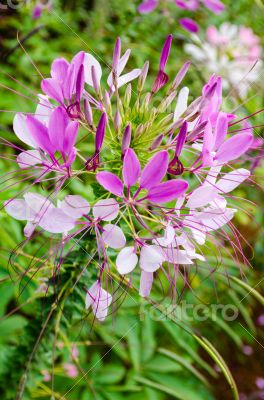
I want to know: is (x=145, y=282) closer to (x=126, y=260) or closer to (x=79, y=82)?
(x=126, y=260)

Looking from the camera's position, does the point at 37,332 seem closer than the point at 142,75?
No

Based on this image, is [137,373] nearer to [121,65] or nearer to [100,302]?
[100,302]

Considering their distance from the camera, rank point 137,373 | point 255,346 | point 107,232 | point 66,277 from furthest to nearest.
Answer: point 255,346 < point 137,373 < point 66,277 < point 107,232

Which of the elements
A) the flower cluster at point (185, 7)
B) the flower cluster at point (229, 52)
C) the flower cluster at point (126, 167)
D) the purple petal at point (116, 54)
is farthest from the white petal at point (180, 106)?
the flower cluster at point (229, 52)

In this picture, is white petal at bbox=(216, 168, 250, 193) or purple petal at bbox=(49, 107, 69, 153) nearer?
purple petal at bbox=(49, 107, 69, 153)

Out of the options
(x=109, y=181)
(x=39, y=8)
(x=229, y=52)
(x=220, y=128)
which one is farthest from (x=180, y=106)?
(x=229, y=52)

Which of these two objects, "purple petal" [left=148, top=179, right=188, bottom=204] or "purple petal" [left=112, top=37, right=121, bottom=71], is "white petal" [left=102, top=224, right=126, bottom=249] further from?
"purple petal" [left=112, top=37, right=121, bottom=71]

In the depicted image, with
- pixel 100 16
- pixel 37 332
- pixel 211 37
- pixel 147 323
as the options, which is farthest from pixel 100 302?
pixel 211 37

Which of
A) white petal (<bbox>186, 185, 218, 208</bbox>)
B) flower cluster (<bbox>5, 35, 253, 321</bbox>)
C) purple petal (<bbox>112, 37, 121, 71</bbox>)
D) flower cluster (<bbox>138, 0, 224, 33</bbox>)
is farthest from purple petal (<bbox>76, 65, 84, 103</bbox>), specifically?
flower cluster (<bbox>138, 0, 224, 33</bbox>)
